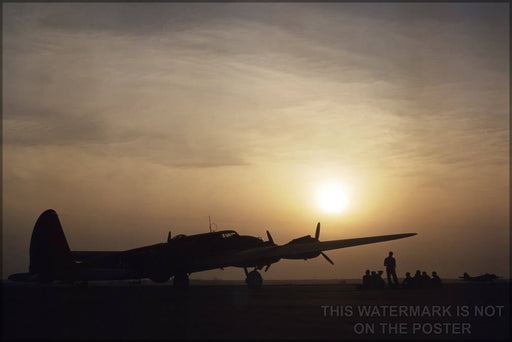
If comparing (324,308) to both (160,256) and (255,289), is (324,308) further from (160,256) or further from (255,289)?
(255,289)

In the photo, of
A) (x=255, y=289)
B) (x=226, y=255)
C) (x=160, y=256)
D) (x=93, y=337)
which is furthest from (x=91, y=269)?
(x=93, y=337)

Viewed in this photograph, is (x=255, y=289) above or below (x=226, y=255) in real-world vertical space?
below

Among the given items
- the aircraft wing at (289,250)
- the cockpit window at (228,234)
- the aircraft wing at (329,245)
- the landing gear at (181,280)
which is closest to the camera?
the landing gear at (181,280)

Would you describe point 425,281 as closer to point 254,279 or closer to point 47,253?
point 254,279

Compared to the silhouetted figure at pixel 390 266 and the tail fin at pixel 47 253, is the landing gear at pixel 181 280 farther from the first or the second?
the silhouetted figure at pixel 390 266

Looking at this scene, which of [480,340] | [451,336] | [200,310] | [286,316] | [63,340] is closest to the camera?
[63,340]

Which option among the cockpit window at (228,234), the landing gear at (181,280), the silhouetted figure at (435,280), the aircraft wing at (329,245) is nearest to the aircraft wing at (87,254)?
the landing gear at (181,280)

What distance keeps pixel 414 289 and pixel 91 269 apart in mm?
21309

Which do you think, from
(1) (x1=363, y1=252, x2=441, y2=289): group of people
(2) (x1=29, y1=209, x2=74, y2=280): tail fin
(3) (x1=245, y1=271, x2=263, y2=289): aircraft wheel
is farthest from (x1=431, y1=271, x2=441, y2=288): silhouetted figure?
(2) (x1=29, y1=209, x2=74, y2=280): tail fin

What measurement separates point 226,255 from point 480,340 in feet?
77.7

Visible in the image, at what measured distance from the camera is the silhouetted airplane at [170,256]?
101 feet

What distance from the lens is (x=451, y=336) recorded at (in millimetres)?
13734

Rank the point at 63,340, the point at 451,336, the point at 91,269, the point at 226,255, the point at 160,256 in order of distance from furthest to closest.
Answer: the point at 226,255, the point at 160,256, the point at 91,269, the point at 451,336, the point at 63,340

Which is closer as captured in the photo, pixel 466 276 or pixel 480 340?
pixel 480 340
